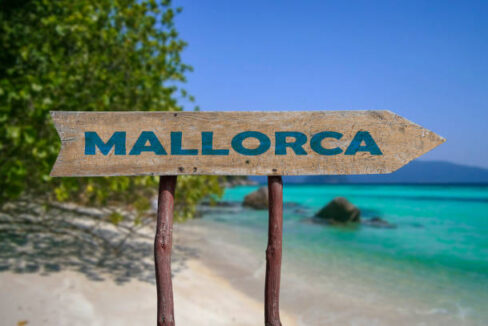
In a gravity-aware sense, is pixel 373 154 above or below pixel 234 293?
above

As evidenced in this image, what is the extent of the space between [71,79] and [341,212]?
1437 centimetres

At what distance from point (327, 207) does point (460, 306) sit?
1113 cm

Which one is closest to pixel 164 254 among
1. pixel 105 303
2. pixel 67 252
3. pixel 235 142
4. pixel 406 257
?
pixel 235 142

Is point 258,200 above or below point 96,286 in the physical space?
above

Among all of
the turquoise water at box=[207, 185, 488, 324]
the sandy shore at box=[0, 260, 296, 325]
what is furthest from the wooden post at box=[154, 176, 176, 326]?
the turquoise water at box=[207, 185, 488, 324]

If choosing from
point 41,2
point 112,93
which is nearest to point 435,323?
point 112,93

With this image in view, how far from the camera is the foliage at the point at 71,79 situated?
189 inches

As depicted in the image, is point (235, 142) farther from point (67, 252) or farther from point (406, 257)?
point (406, 257)

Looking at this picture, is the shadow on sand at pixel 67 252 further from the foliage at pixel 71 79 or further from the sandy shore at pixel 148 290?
the foliage at pixel 71 79

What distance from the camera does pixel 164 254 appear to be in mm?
2334

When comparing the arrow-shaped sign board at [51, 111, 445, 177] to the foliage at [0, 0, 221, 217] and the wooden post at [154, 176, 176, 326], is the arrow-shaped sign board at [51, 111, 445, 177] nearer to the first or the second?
the wooden post at [154, 176, 176, 326]

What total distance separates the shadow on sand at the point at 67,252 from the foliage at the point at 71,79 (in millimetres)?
863

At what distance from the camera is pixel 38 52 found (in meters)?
5.81

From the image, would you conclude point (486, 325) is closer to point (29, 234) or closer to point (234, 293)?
point (234, 293)
